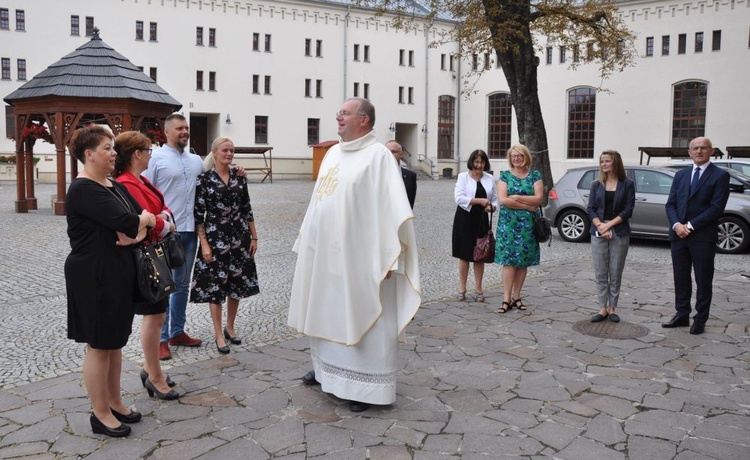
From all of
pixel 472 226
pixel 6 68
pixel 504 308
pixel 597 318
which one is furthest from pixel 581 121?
pixel 597 318

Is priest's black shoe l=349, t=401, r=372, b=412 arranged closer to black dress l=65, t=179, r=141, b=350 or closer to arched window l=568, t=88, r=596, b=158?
black dress l=65, t=179, r=141, b=350

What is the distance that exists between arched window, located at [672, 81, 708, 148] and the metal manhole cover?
3247 centimetres

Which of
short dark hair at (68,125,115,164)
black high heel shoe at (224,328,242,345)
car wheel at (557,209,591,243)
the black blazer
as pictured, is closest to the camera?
short dark hair at (68,125,115,164)

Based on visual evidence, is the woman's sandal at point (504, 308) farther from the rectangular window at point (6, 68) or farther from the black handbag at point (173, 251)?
the rectangular window at point (6, 68)

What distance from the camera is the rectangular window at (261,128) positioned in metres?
44.3

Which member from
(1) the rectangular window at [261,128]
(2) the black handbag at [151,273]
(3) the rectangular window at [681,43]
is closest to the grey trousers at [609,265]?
(2) the black handbag at [151,273]

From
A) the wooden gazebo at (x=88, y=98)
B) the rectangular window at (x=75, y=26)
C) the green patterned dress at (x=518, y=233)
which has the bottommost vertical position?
the green patterned dress at (x=518, y=233)

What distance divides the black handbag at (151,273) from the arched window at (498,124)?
141ft

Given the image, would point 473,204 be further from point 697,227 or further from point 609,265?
point 697,227

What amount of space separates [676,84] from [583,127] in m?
5.71

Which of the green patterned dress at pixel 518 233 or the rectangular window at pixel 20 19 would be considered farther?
the rectangular window at pixel 20 19

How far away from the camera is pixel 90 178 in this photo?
4293 mm

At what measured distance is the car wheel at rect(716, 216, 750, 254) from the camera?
12930mm

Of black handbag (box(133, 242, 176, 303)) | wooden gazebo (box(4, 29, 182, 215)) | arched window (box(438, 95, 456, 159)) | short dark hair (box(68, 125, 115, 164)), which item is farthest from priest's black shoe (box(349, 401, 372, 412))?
arched window (box(438, 95, 456, 159))
